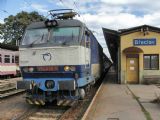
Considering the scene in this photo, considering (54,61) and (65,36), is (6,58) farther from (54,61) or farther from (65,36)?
(54,61)

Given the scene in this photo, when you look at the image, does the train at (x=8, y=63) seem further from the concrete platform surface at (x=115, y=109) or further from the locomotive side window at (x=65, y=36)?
the locomotive side window at (x=65, y=36)

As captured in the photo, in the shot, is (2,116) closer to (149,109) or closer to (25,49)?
(25,49)

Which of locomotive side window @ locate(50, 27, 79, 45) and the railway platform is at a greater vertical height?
locomotive side window @ locate(50, 27, 79, 45)

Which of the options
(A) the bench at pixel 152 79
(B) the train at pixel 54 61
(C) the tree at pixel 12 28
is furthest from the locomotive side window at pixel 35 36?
(C) the tree at pixel 12 28

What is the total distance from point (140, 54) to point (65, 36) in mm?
11900

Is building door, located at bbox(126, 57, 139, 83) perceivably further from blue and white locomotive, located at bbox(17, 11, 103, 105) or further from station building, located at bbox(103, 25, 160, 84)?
blue and white locomotive, located at bbox(17, 11, 103, 105)

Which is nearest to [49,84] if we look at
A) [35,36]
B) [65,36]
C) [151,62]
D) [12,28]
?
[65,36]

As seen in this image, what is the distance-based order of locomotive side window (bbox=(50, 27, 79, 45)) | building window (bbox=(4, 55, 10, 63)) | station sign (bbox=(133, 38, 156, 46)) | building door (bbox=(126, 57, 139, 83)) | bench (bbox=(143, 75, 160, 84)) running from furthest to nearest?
building window (bbox=(4, 55, 10, 63)) → building door (bbox=(126, 57, 139, 83)) → station sign (bbox=(133, 38, 156, 46)) → bench (bbox=(143, 75, 160, 84)) → locomotive side window (bbox=(50, 27, 79, 45))

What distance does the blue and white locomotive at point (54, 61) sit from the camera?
11984mm

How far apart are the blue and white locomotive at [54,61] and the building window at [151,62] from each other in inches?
455

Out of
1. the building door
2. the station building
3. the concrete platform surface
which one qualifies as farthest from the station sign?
the concrete platform surface

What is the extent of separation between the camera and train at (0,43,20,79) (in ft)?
96.3

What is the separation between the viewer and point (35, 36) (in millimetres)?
12938

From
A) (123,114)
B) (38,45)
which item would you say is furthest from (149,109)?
(38,45)
